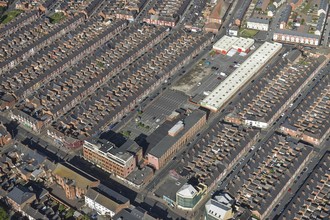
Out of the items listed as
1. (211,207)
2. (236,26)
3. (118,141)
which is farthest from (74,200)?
(236,26)

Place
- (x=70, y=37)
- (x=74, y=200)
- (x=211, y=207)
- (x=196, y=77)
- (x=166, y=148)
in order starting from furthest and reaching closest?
(x=70, y=37)
(x=196, y=77)
(x=166, y=148)
(x=74, y=200)
(x=211, y=207)

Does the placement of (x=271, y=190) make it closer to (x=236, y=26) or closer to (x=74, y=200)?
(x=74, y=200)

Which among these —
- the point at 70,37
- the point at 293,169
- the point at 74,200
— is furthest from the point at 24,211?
the point at 70,37

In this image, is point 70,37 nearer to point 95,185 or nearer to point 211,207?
point 95,185

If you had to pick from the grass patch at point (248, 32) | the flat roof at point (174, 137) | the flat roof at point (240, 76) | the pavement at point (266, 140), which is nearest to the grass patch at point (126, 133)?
the flat roof at point (174, 137)

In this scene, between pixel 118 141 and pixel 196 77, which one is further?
pixel 196 77

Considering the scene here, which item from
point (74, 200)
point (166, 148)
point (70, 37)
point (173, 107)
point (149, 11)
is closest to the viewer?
point (74, 200)

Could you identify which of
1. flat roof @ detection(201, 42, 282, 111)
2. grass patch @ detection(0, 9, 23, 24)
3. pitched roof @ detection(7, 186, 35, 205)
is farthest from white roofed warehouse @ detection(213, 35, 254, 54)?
pitched roof @ detection(7, 186, 35, 205)

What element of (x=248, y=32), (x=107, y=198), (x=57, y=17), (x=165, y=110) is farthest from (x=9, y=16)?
(x=107, y=198)
